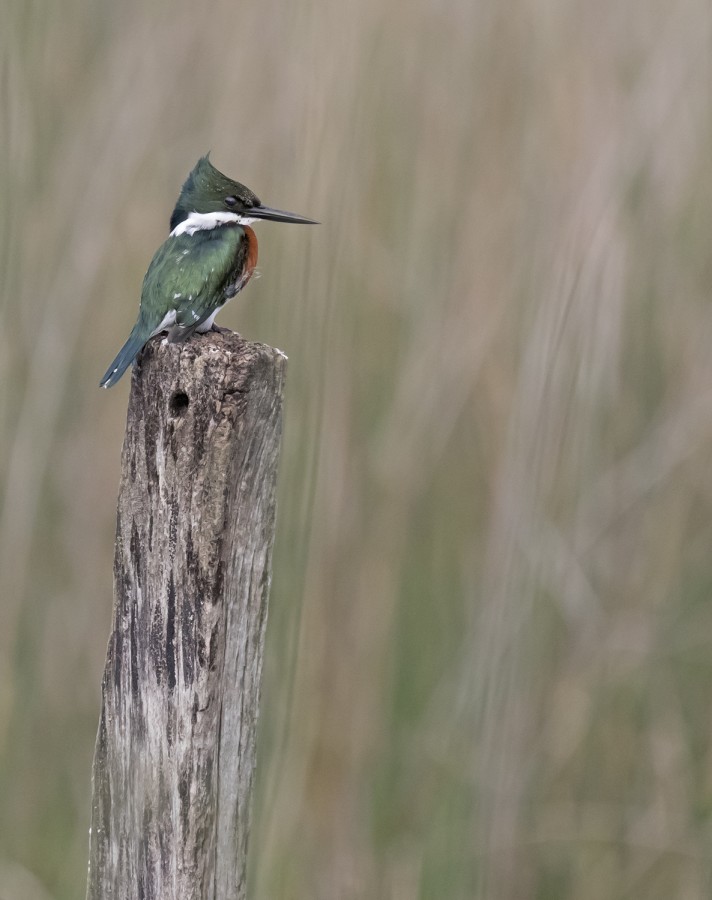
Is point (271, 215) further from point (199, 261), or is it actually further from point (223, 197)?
point (199, 261)

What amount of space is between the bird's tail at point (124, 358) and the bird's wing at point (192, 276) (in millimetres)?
31

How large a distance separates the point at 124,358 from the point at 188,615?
18.5 inches

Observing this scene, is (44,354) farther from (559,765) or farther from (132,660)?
(559,765)

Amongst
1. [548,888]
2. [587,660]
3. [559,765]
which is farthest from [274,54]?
[548,888]

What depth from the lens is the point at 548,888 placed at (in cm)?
208

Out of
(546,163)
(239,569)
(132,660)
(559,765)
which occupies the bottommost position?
(559,765)

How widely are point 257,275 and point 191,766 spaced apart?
94 cm

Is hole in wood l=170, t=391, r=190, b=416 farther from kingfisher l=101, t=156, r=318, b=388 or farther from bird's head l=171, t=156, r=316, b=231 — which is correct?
bird's head l=171, t=156, r=316, b=231

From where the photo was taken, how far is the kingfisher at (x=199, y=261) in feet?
5.25

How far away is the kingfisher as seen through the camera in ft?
5.25

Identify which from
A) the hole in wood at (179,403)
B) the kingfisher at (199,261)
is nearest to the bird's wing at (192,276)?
the kingfisher at (199,261)

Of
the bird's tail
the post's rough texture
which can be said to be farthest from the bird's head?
the post's rough texture

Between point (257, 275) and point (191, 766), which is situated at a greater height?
point (257, 275)

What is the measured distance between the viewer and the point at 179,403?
1189 mm
